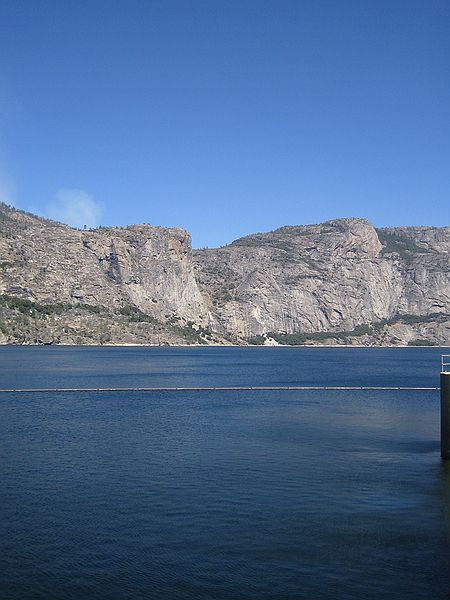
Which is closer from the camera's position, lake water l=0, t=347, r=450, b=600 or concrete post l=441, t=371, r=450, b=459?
lake water l=0, t=347, r=450, b=600

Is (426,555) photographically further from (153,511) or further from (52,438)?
(52,438)

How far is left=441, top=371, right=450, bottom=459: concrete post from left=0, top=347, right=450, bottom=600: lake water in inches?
38.2

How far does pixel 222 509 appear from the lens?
2331 cm

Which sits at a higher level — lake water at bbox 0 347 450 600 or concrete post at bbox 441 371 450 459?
concrete post at bbox 441 371 450 459

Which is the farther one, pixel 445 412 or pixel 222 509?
pixel 445 412

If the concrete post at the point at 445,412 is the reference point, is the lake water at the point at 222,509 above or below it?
below

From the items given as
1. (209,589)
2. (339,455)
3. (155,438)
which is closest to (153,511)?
(209,589)

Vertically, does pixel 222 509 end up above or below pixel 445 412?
below

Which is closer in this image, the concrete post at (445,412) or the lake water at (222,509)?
the lake water at (222,509)

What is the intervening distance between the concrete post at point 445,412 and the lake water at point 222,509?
0.97 metres

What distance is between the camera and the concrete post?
3055 centimetres

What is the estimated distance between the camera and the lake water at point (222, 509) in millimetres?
17016

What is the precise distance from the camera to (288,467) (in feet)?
99.6

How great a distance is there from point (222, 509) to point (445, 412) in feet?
42.1
